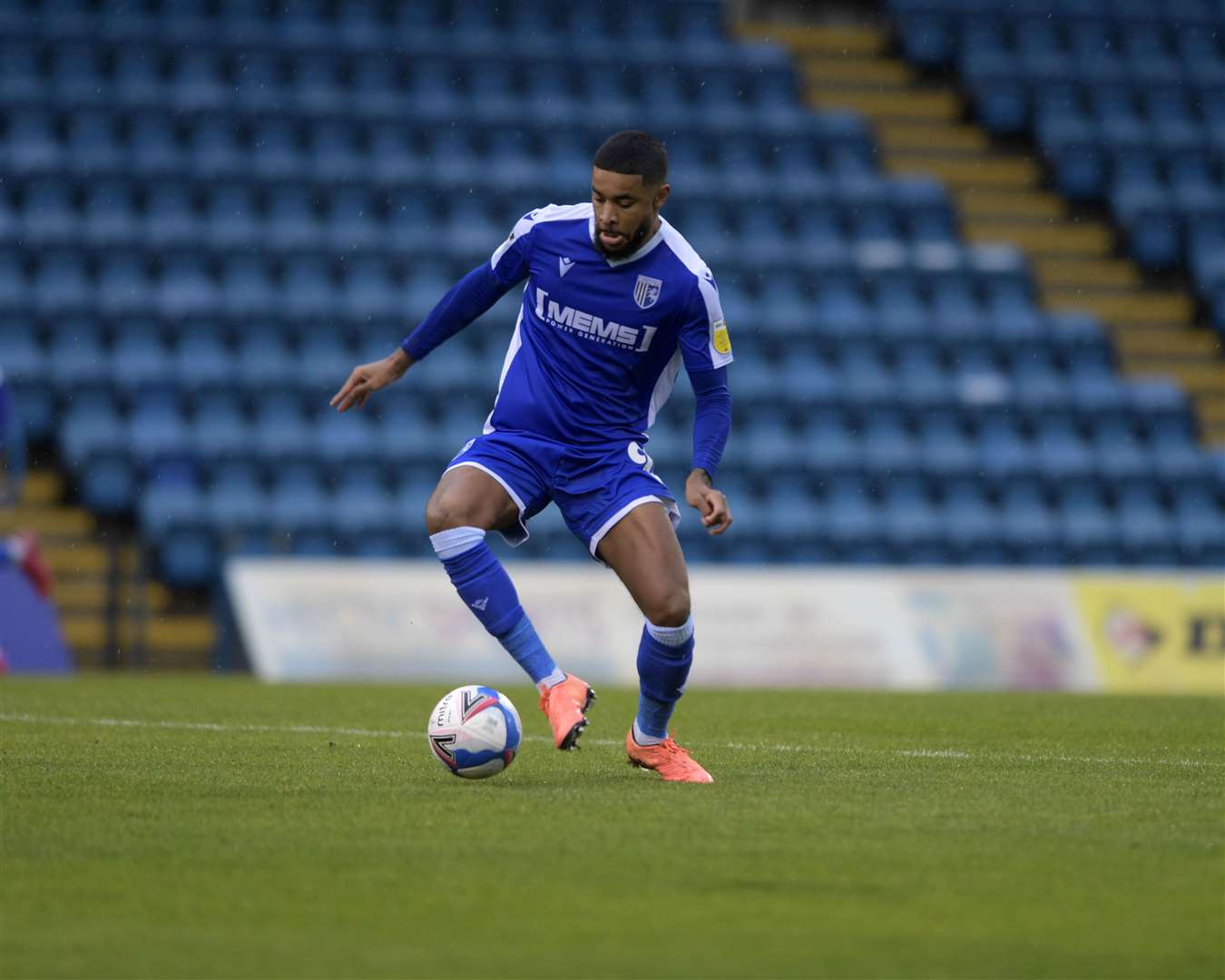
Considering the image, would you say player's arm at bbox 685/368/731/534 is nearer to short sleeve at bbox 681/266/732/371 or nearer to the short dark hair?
short sleeve at bbox 681/266/732/371

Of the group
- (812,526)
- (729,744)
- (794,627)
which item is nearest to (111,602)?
(794,627)

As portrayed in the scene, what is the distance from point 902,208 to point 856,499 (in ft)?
12.2

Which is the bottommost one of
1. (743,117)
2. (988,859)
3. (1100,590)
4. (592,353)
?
(1100,590)

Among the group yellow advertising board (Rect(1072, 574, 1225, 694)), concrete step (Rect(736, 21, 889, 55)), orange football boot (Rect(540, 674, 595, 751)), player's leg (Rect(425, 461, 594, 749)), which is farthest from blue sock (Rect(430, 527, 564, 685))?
concrete step (Rect(736, 21, 889, 55))

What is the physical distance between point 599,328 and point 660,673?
3.66 feet

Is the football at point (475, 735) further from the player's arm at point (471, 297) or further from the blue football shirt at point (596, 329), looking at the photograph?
the player's arm at point (471, 297)

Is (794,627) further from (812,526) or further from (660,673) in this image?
(660,673)

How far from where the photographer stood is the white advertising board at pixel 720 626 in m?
12.7

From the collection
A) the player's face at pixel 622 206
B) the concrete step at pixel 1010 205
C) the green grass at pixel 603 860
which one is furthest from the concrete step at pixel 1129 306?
the player's face at pixel 622 206

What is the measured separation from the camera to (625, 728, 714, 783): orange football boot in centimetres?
587

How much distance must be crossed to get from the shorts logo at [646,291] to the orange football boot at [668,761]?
1.34 m

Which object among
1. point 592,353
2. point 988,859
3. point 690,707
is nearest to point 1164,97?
point 690,707

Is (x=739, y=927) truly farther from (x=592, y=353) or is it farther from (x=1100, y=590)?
(x=1100, y=590)

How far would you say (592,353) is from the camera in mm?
6320
